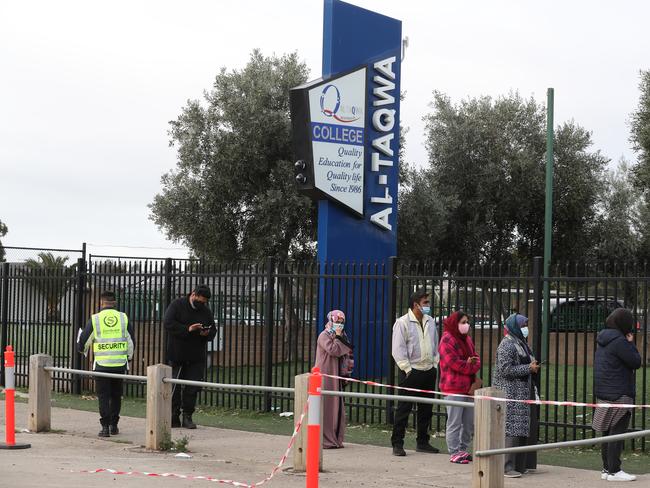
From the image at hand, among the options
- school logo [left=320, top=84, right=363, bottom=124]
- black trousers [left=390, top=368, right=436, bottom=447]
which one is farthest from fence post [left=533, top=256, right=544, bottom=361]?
school logo [left=320, top=84, right=363, bottom=124]

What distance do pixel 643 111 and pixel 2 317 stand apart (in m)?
17.4

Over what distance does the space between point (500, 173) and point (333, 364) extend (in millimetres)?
23279

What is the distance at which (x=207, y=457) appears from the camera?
11.8m

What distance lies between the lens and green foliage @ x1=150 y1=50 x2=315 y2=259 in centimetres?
2914

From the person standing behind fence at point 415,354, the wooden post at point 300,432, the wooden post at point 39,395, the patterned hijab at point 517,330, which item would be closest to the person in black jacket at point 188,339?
the wooden post at point 39,395

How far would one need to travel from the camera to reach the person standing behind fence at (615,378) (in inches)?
401

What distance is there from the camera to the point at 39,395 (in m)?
13.8

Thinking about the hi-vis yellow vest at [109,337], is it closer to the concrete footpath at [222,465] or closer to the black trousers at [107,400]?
the black trousers at [107,400]

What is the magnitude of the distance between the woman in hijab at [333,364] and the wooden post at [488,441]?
321 centimetres

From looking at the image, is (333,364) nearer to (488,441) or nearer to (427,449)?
(427,449)

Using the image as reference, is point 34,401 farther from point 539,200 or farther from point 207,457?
point 539,200

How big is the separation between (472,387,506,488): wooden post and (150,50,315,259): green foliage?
1982 cm

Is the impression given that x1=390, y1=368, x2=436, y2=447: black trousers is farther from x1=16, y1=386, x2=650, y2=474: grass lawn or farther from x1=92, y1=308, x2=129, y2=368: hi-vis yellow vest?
x1=92, y1=308, x2=129, y2=368: hi-vis yellow vest

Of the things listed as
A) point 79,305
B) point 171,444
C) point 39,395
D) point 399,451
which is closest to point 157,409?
point 171,444
